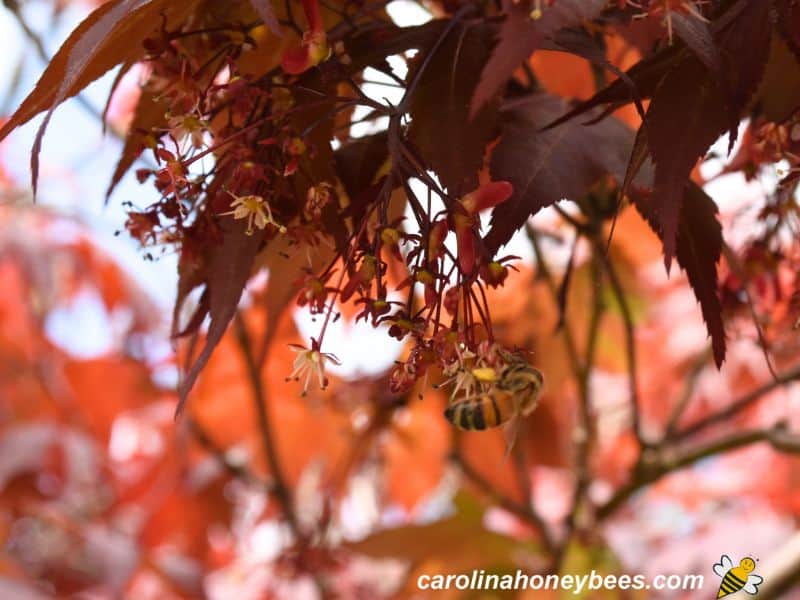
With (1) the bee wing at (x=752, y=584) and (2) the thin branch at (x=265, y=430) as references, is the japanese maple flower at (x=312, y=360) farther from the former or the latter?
(1) the bee wing at (x=752, y=584)

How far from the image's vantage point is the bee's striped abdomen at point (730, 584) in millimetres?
710

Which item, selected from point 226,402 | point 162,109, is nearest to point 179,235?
point 162,109

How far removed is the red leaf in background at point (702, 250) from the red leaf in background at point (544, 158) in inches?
1.3

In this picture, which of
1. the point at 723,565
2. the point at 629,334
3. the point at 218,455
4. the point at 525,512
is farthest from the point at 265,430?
the point at 723,565

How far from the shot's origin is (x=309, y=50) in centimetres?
36

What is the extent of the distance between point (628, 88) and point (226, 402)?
3.06 feet

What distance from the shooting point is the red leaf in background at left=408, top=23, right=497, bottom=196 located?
0.36m

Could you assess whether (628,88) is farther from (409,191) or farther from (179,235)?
Result: (179,235)

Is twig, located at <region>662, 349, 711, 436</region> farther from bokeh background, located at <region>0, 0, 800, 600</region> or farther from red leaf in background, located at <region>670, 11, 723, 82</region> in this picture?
red leaf in background, located at <region>670, 11, 723, 82</region>

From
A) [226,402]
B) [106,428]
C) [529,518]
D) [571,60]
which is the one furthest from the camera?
[106,428]

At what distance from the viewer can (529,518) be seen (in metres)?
0.89

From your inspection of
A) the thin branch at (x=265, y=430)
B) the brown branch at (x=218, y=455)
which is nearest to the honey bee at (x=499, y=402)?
the thin branch at (x=265, y=430)

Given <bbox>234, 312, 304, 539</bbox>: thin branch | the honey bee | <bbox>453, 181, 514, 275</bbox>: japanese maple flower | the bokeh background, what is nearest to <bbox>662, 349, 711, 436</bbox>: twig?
the bokeh background

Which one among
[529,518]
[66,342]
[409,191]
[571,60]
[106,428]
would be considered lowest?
[409,191]
